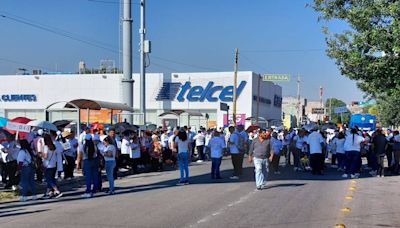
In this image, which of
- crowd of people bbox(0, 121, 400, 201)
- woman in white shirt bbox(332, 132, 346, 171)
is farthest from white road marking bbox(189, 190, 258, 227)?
woman in white shirt bbox(332, 132, 346, 171)

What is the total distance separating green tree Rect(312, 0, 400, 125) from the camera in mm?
13164

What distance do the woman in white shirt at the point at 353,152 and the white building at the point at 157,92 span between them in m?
30.4

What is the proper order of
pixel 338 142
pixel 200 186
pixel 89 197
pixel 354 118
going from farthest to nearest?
pixel 354 118, pixel 338 142, pixel 200 186, pixel 89 197

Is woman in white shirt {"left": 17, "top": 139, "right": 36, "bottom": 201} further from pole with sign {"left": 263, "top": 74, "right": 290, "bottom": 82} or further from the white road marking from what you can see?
pole with sign {"left": 263, "top": 74, "right": 290, "bottom": 82}

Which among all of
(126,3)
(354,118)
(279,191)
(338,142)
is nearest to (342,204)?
(279,191)

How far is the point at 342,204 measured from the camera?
1136 centimetres

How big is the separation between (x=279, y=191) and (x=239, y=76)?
3745 cm

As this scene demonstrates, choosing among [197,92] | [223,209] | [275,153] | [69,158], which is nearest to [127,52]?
[275,153]

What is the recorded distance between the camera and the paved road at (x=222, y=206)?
9.19 meters

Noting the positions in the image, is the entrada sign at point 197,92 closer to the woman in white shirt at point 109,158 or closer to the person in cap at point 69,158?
the person in cap at point 69,158

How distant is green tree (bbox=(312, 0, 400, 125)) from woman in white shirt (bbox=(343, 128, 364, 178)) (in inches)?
81.3

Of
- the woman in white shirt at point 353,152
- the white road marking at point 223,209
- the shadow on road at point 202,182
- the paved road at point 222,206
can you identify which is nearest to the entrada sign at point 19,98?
the shadow on road at point 202,182

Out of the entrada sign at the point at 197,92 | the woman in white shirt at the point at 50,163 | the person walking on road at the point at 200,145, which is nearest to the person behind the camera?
the woman in white shirt at the point at 50,163

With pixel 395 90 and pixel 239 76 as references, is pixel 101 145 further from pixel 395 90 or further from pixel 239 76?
pixel 239 76
